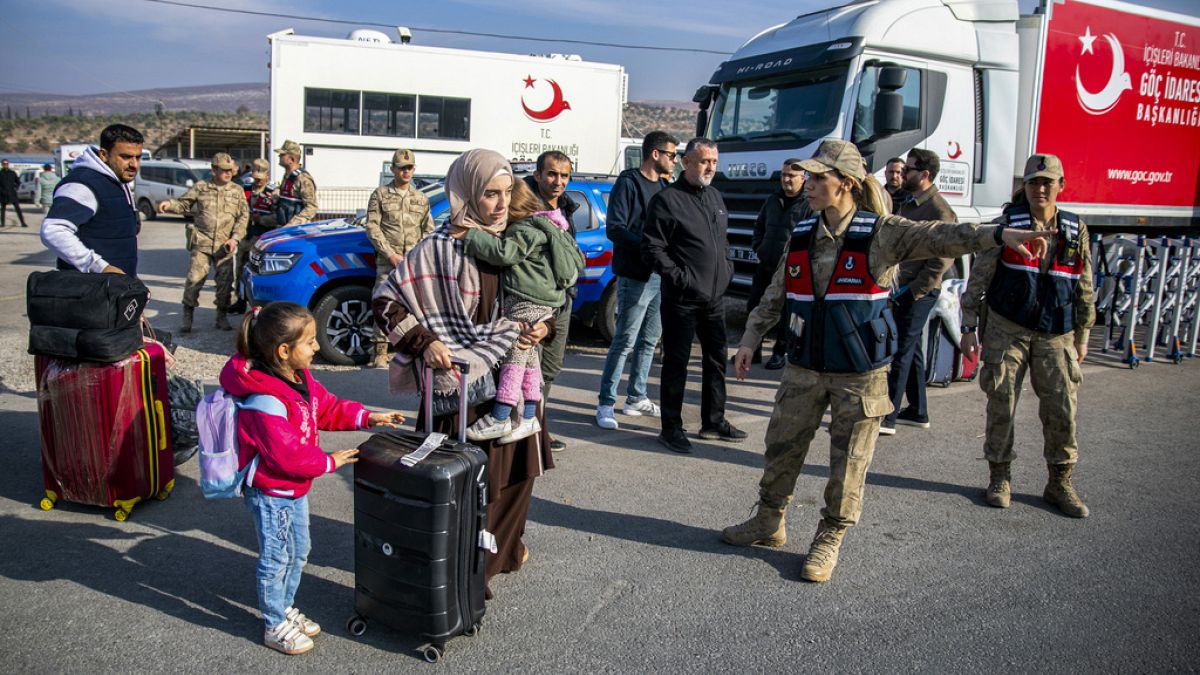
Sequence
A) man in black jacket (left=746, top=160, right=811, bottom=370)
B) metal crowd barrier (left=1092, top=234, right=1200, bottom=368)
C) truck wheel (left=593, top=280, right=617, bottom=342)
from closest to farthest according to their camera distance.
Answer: man in black jacket (left=746, top=160, right=811, bottom=370), truck wheel (left=593, top=280, right=617, bottom=342), metal crowd barrier (left=1092, top=234, right=1200, bottom=368)

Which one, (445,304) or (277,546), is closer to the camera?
(277,546)

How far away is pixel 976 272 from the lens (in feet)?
16.7

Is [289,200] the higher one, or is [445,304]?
[289,200]

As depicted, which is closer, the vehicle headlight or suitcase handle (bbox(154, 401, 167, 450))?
suitcase handle (bbox(154, 401, 167, 450))

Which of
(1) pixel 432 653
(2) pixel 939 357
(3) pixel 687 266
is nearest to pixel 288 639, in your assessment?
(1) pixel 432 653

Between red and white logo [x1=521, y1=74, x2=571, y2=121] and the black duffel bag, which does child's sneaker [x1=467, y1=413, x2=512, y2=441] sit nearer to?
the black duffel bag

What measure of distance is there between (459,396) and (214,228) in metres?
6.74

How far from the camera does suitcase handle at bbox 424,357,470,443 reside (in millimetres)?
3232

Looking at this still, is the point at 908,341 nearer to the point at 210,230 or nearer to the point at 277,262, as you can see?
the point at 277,262

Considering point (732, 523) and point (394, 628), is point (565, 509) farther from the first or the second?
point (394, 628)

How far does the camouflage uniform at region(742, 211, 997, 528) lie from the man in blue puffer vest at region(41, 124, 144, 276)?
3.45 metres

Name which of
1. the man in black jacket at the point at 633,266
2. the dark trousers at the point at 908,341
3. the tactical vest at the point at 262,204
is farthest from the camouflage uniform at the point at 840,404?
the tactical vest at the point at 262,204

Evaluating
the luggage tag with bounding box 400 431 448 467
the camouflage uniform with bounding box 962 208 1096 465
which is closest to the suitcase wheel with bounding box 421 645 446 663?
the luggage tag with bounding box 400 431 448 467

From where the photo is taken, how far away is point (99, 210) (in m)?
4.69
